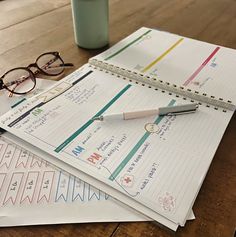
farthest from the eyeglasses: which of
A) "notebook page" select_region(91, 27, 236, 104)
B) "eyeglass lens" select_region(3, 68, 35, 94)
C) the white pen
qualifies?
the white pen

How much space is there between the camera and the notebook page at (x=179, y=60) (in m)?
0.66

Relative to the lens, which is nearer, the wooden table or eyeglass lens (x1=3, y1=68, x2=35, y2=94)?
the wooden table

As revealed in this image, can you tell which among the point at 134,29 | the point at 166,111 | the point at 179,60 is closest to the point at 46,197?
the point at 166,111

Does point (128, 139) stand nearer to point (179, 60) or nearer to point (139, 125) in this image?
point (139, 125)

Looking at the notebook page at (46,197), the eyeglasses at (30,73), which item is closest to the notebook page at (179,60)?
the eyeglasses at (30,73)

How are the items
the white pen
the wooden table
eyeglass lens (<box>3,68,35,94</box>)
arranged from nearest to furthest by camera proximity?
the wooden table < the white pen < eyeglass lens (<box>3,68,35,94</box>)

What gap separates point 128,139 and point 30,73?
12.3 inches

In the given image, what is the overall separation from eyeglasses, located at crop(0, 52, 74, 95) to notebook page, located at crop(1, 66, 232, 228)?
0.07 m

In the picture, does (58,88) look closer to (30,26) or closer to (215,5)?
(30,26)

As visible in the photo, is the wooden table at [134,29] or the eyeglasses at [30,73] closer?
the wooden table at [134,29]

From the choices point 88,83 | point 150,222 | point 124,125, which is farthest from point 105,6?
point 150,222

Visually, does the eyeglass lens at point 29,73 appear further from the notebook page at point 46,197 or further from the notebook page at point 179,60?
the notebook page at point 46,197

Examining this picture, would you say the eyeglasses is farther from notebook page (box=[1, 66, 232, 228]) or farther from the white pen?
the white pen

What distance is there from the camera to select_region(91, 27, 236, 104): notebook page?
66cm
